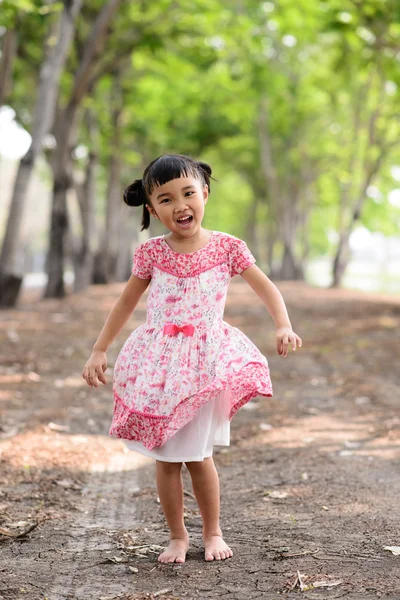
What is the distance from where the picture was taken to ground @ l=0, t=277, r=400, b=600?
3.30 meters

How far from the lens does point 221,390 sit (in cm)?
354

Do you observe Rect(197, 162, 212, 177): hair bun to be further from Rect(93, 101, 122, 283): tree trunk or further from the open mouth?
Rect(93, 101, 122, 283): tree trunk

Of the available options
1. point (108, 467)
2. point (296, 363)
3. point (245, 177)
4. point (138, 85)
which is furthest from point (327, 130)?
point (108, 467)

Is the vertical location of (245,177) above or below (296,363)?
above

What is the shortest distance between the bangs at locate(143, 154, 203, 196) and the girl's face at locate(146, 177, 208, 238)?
2cm

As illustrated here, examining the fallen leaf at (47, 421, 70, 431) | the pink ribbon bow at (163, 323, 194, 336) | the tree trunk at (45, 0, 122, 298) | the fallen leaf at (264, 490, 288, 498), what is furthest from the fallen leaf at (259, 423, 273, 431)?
the tree trunk at (45, 0, 122, 298)

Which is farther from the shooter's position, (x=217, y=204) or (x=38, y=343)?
(x=217, y=204)

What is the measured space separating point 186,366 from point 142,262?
59 cm

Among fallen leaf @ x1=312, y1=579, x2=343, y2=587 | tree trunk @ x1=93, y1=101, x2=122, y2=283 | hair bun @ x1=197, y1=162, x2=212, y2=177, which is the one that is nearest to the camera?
fallen leaf @ x1=312, y1=579, x2=343, y2=587

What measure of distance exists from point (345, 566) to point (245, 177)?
37563 millimetres

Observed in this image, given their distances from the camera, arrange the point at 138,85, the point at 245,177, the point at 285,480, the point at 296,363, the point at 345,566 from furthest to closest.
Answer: the point at 245,177 → the point at 138,85 → the point at 296,363 → the point at 285,480 → the point at 345,566

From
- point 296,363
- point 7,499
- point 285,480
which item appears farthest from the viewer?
point 296,363

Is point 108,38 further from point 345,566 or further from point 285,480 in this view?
point 345,566

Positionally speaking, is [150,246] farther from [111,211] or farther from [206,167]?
[111,211]
